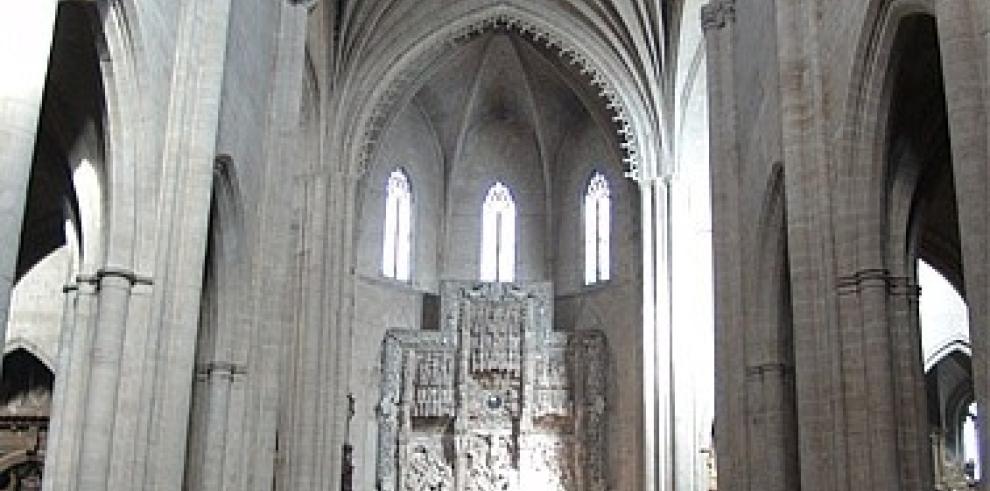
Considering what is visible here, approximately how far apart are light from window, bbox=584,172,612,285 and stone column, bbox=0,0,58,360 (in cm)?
2353

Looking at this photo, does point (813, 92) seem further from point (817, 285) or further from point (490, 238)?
point (490, 238)

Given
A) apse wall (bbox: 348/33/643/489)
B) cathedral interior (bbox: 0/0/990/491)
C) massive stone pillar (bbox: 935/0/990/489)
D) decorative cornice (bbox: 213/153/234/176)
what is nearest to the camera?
massive stone pillar (bbox: 935/0/990/489)

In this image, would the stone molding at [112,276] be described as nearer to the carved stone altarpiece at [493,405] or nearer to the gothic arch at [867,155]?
the gothic arch at [867,155]

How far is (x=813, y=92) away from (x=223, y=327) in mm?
7824

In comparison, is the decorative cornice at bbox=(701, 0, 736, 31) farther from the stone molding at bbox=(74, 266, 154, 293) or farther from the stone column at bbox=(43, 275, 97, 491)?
the stone column at bbox=(43, 275, 97, 491)

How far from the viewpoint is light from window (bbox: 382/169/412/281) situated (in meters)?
32.8

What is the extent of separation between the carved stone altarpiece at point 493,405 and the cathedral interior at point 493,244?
64 millimetres

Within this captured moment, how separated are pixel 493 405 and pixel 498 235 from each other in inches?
214

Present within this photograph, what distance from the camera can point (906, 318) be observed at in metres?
13.5

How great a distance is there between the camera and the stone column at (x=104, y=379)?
12.6 metres

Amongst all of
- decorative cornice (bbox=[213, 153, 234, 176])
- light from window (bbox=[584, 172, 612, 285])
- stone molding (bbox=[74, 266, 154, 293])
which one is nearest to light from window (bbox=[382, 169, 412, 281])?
light from window (bbox=[584, 172, 612, 285])

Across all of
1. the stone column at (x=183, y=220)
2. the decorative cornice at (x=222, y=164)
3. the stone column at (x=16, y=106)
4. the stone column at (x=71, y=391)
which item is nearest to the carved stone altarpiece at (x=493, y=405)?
the decorative cornice at (x=222, y=164)

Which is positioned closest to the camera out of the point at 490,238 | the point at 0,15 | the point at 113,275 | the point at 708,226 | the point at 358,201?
the point at 0,15

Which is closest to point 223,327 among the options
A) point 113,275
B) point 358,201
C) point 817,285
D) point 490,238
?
point 113,275
